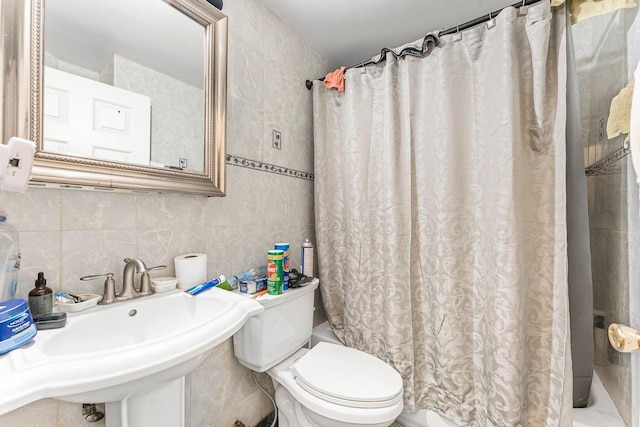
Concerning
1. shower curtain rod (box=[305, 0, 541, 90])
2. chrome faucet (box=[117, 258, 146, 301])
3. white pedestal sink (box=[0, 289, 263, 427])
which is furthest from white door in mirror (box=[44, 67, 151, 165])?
shower curtain rod (box=[305, 0, 541, 90])

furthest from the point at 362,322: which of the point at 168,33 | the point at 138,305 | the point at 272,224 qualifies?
the point at 168,33

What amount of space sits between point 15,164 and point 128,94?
43 cm

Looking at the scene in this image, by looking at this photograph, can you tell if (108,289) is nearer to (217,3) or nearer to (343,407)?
(343,407)

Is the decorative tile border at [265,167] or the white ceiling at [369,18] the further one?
the white ceiling at [369,18]

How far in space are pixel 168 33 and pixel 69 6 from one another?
11.4 inches

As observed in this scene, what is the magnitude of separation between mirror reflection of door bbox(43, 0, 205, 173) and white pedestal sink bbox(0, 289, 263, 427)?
487 millimetres

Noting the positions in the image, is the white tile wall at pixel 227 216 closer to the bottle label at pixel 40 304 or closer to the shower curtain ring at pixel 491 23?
the bottle label at pixel 40 304

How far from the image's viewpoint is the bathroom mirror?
75 centimetres

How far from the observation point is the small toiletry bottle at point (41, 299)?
27.4 inches

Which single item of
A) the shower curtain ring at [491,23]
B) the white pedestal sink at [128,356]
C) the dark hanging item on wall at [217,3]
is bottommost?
the white pedestal sink at [128,356]

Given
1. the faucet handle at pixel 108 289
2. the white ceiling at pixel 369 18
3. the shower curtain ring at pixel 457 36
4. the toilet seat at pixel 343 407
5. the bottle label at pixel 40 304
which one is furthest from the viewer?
the white ceiling at pixel 369 18

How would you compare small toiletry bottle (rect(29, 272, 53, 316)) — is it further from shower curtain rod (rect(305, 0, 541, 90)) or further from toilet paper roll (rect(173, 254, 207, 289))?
shower curtain rod (rect(305, 0, 541, 90))

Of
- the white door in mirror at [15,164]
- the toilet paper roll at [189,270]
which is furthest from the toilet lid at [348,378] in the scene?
the white door in mirror at [15,164]

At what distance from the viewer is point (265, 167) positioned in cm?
142
